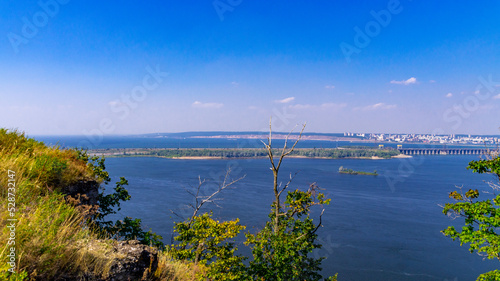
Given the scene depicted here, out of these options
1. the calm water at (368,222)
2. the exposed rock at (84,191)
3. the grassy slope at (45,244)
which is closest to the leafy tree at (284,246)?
the grassy slope at (45,244)

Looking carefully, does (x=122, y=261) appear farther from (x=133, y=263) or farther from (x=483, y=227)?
(x=483, y=227)

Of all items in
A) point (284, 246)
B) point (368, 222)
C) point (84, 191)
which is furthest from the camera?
point (368, 222)

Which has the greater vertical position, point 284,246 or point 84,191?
point 84,191

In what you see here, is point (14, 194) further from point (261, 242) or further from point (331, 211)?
point (331, 211)

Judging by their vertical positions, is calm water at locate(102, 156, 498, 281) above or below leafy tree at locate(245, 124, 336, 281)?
below

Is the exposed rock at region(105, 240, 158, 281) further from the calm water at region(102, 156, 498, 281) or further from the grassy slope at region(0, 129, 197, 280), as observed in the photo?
the calm water at region(102, 156, 498, 281)

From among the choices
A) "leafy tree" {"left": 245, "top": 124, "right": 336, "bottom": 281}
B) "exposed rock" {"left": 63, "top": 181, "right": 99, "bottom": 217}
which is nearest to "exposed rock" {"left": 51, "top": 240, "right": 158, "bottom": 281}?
"exposed rock" {"left": 63, "top": 181, "right": 99, "bottom": 217}

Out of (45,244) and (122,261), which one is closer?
(45,244)

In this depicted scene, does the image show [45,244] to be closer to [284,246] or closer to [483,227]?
[284,246]

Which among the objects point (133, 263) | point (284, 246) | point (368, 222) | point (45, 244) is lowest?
point (368, 222)

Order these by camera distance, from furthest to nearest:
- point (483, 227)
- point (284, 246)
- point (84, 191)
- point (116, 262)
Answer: point (483, 227) < point (284, 246) < point (84, 191) < point (116, 262)

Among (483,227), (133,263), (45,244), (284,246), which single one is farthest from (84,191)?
(483,227)

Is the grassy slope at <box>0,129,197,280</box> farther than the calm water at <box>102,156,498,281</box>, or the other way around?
the calm water at <box>102,156,498,281</box>
